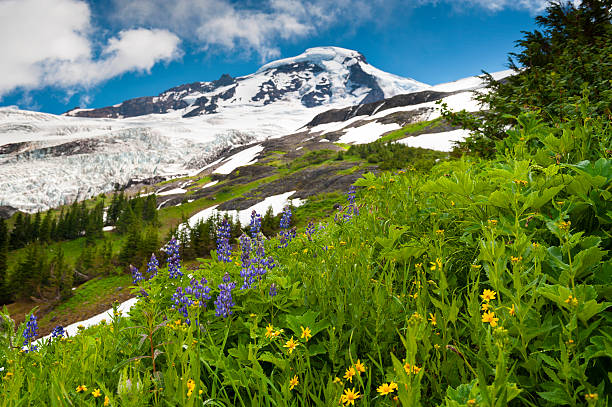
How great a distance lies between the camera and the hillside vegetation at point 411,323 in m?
1.27

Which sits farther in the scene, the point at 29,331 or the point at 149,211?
the point at 149,211

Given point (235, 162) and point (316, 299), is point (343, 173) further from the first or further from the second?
point (235, 162)

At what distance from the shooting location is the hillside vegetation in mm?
1271

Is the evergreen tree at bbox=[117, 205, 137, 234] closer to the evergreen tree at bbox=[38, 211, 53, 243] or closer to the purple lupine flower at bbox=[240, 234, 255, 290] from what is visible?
the evergreen tree at bbox=[38, 211, 53, 243]

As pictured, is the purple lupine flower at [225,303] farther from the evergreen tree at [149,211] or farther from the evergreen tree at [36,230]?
the evergreen tree at [36,230]

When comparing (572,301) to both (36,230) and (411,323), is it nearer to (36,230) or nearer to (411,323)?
(411,323)

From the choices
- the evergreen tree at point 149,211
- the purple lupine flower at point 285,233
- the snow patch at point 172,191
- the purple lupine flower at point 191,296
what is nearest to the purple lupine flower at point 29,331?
the purple lupine flower at point 191,296

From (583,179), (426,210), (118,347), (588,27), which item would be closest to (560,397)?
(583,179)

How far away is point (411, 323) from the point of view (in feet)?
4.19

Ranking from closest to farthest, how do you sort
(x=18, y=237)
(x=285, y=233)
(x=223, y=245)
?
(x=223, y=245) < (x=285, y=233) < (x=18, y=237)

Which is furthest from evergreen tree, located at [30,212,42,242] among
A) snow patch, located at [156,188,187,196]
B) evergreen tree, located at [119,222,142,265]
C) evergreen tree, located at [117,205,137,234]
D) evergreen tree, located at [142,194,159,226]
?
evergreen tree, located at [119,222,142,265]

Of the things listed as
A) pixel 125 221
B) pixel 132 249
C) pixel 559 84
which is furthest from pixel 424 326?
pixel 125 221

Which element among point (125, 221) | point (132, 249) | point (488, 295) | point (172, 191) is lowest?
point (132, 249)

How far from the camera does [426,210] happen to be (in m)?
3.08
